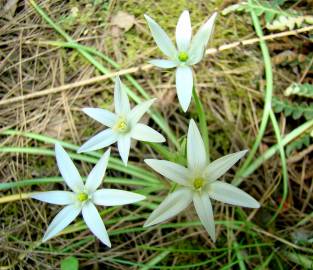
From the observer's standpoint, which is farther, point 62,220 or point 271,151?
point 271,151

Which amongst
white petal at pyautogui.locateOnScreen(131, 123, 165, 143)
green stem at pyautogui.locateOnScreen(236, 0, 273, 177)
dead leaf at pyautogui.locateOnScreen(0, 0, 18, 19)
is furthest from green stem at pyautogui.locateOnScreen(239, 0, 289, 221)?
dead leaf at pyautogui.locateOnScreen(0, 0, 18, 19)

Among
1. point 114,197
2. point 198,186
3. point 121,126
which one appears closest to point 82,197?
point 114,197

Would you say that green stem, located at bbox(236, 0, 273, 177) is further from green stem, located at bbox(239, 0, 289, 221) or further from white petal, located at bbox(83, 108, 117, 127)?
white petal, located at bbox(83, 108, 117, 127)

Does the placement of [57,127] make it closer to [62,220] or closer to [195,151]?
[62,220]

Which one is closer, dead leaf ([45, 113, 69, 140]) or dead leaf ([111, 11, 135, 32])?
dead leaf ([45, 113, 69, 140])

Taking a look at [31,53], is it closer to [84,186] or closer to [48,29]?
[48,29]

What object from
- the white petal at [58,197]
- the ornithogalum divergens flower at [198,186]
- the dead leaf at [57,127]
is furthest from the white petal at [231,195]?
the dead leaf at [57,127]

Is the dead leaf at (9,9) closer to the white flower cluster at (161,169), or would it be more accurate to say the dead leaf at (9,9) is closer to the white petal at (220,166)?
the white flower cluster at (161,169)
